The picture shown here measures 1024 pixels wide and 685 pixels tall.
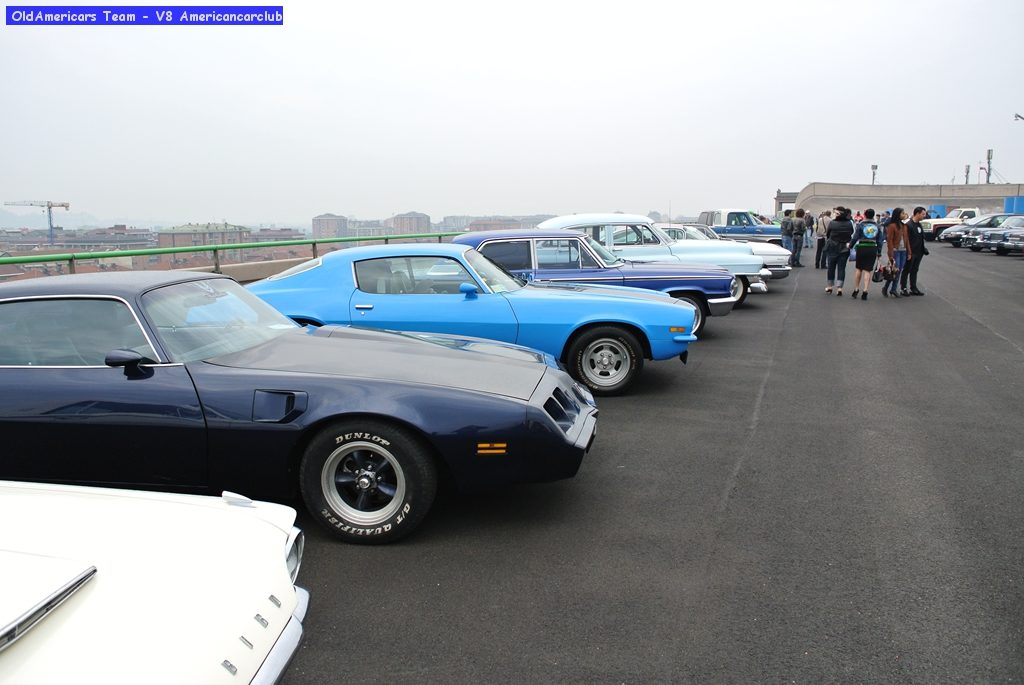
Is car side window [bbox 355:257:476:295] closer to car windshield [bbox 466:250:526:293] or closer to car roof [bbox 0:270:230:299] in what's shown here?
car windshield [bbox 466:250:526:293]

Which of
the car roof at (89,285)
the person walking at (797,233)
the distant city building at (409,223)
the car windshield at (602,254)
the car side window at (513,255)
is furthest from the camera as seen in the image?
the person walking at (797,233)

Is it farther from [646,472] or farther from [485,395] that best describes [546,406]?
[646,472]

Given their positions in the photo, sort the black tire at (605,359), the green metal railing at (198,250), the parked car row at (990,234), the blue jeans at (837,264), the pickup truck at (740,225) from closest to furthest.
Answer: the black tire at (605,359) → the green metal railing at (198,250) → the blue jeans at (837,264) → the pickup truck at (740,225) → the parked car row at (990,234)

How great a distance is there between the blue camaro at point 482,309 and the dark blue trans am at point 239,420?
281cm

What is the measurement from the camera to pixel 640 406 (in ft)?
22.0

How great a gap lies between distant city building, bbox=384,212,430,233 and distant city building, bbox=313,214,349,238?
2575mm

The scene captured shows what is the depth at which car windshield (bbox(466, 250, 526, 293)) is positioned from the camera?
6934mm

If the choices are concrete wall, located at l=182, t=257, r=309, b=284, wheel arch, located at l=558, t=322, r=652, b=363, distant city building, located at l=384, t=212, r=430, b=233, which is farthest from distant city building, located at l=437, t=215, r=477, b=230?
wheel arch, located at l=558, t=322, r=652, b=363

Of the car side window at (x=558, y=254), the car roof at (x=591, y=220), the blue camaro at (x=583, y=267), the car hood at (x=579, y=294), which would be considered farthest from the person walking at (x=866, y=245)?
the car hood at (x=579, y=294)

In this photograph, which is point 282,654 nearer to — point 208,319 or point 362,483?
point 362,483

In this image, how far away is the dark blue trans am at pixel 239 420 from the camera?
368 cm

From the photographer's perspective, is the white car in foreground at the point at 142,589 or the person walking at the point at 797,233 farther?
the person walking at the point at 797,233

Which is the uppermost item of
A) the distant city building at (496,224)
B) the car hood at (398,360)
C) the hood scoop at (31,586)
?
the distant city building at (496,224)

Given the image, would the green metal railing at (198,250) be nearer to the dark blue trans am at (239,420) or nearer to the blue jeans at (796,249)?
the dark blue trans am at (239,420)
